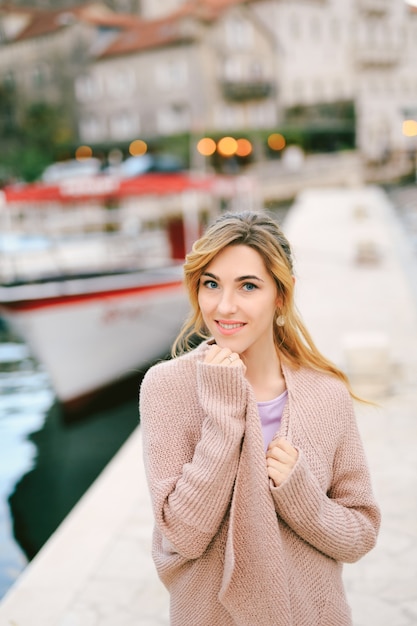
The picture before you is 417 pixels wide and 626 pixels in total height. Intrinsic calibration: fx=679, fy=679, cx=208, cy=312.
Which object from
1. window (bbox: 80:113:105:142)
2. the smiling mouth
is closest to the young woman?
the smiling mouth

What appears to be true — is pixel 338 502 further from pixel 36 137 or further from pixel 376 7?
pixel 36 137

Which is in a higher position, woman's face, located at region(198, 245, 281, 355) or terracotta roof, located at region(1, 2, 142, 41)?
terracotta roof, located at region(1, 2, 142, 41)

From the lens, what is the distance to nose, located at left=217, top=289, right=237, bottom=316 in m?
1.65

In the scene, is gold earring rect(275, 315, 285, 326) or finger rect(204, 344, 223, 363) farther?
gold earring rect(275, 315, 285, 326)

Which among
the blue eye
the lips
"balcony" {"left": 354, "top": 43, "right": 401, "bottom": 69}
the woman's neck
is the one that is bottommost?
the woman's neck

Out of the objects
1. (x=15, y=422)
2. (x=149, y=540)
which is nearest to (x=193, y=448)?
(x=149, y=540)

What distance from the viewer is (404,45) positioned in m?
18.5

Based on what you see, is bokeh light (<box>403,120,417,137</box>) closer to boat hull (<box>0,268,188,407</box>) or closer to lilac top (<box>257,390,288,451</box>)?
boat hull (<box>0,268,188,407</box>)

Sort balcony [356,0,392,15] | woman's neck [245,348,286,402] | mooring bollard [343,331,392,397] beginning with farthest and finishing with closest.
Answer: balcony [356,0,392,15], mooring bollard [343,331,392,397], woman's neck [245,348,286,402]

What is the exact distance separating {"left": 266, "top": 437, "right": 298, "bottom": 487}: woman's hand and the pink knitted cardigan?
21mm

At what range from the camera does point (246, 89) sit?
166ft

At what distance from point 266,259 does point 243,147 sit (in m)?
45.4

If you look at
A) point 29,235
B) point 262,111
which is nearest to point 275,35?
point 262,111

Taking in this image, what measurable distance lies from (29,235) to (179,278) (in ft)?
12.5
